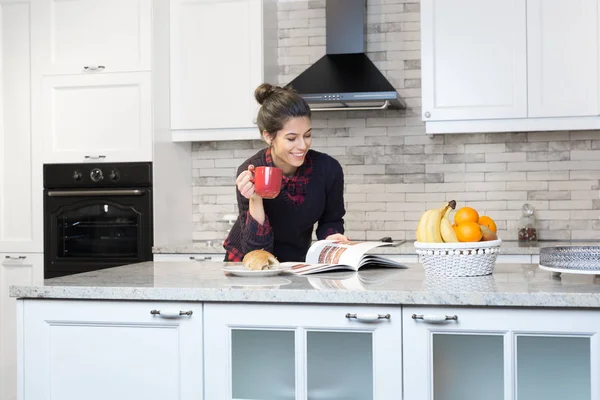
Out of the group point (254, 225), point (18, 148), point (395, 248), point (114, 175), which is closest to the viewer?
point (254, 225)

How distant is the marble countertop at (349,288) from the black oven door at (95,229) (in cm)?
190

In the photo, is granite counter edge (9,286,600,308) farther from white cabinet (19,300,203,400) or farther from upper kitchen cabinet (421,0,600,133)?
upper kitchen cabinet (421,0,600,133)

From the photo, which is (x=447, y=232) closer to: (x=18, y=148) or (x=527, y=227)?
(x=527, y=227)

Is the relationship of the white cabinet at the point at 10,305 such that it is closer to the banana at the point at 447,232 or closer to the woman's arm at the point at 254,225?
the woman's arm at the point at 254,225

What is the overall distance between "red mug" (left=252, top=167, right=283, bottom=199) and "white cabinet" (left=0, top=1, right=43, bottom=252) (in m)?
2.53

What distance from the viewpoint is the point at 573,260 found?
203 centimetres

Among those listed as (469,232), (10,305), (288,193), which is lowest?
(10,305)

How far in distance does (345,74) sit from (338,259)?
2153 millimetres

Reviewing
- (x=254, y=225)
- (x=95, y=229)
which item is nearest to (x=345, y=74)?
(x=95, y=229)

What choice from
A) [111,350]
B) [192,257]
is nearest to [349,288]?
[111,350]

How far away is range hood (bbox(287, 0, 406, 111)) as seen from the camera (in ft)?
13.8

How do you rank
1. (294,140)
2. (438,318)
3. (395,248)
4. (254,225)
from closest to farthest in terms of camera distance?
(438,318) → (254,225) → (294,140) → (395,248)

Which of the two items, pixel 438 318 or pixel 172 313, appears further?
pixel 172 313

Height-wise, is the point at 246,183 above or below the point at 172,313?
above
